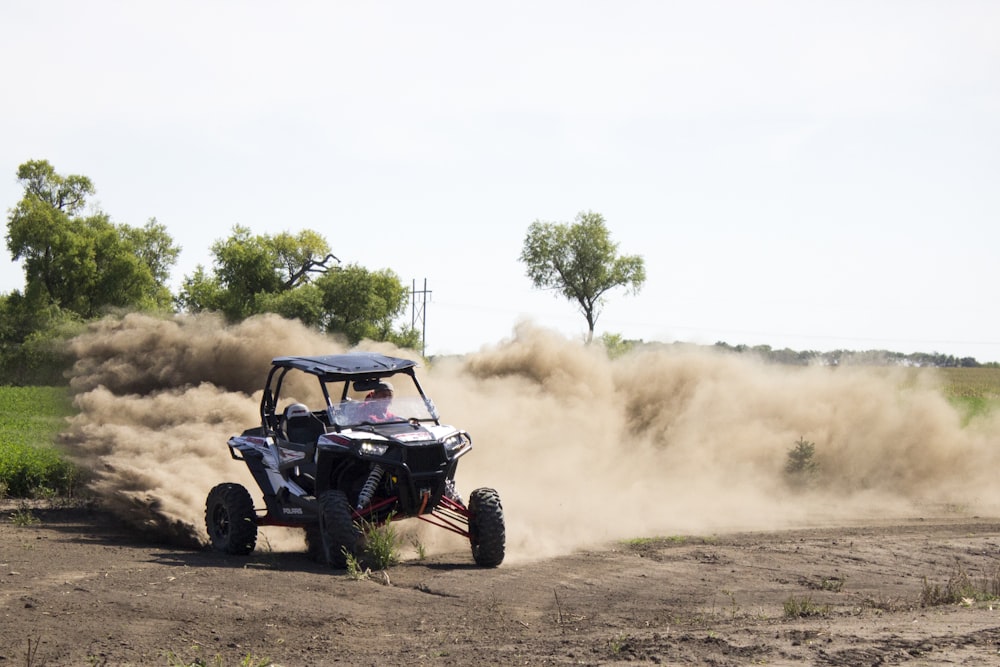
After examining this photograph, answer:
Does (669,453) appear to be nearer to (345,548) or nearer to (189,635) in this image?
A: (345,548)

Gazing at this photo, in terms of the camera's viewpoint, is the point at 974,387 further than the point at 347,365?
Yes

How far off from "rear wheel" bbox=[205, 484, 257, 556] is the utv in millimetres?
14

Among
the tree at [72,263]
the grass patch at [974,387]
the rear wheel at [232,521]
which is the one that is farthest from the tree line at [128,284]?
the rear wheel at [232,521]

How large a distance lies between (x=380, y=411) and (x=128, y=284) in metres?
57.1

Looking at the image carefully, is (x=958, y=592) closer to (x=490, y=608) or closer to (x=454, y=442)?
(x=490, y=608)

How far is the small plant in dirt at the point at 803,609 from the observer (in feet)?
37.0

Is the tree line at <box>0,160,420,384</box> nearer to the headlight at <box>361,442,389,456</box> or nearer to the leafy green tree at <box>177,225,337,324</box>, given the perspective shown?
the leafy green tree at <box>177,225,337,324</box>

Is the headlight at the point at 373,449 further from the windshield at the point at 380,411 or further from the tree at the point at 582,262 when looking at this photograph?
the tree at the point at 582,262

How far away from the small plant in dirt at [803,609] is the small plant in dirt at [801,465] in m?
15.5

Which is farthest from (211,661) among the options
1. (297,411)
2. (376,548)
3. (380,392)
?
(297,411)

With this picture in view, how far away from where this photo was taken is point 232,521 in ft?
47.2

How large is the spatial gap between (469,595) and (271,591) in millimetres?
2257

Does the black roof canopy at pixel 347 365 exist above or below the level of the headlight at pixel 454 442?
above

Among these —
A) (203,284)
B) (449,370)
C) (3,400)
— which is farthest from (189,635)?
(203,284)
